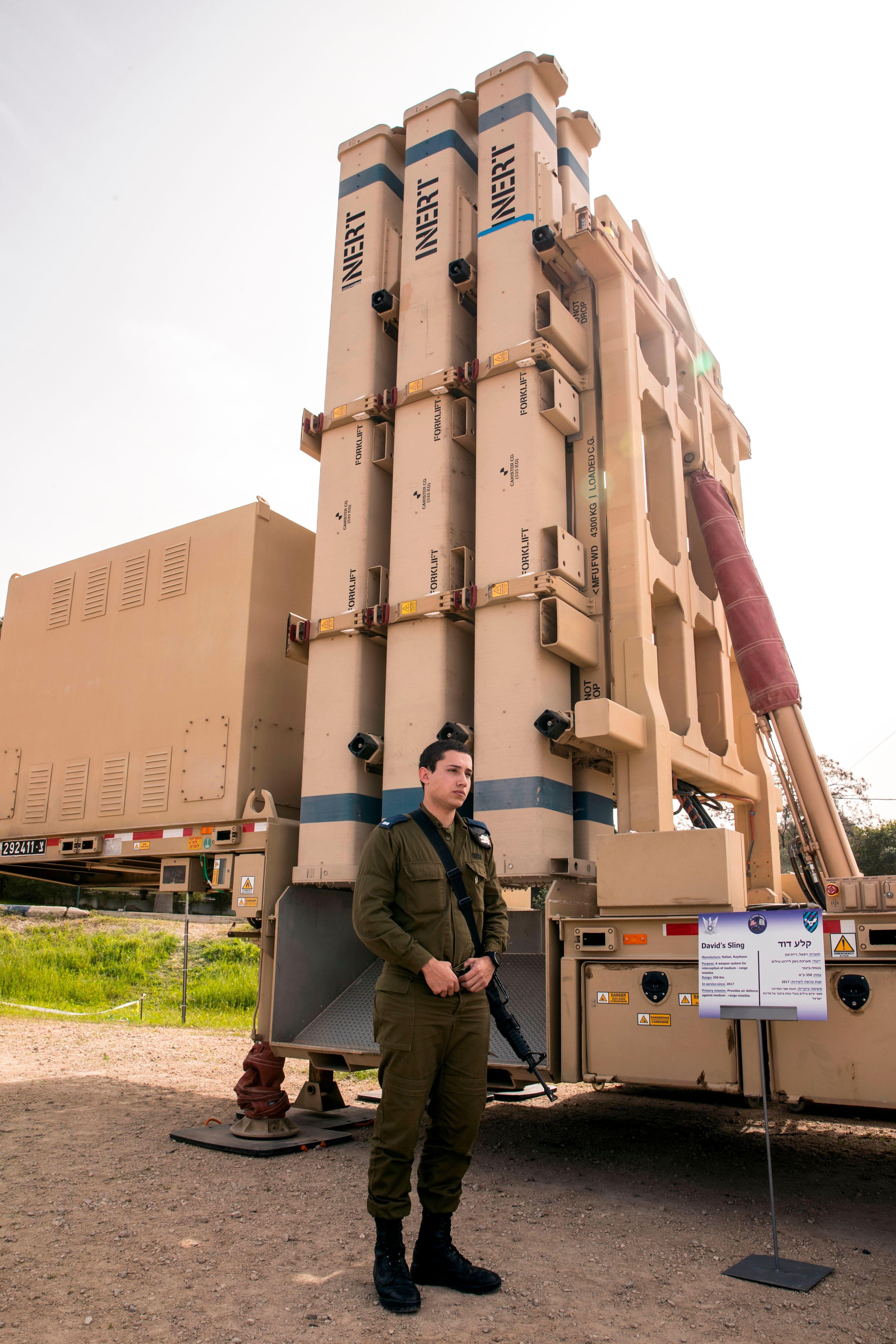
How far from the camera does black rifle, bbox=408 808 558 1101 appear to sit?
11.2 feet

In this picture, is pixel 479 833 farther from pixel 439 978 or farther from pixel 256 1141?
pixel 256 1141

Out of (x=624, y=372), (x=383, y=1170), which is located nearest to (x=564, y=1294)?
(x=383, y=1170)

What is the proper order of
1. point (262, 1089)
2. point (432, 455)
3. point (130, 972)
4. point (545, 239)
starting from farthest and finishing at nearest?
point (130, 972) → point (432, 455) → point (545, 239) → point (262, 1089)

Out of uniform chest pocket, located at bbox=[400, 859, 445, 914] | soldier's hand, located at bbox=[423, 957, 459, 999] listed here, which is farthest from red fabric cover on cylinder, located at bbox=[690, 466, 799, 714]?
soldier's hand, located at bbox=[423, 957, 459, 999]

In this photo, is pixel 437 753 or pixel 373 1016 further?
pixel 373 1016

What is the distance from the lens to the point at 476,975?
10.8ft

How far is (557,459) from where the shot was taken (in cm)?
597

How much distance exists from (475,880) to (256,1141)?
275cm

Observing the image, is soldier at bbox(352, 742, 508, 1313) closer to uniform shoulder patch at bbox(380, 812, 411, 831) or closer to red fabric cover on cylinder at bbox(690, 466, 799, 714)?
uniform shoulder patch at bbox(380, 812, 411, 831)

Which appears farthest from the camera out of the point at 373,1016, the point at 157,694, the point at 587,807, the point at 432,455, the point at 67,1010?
the point at 67,1010

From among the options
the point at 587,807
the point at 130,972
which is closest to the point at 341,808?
the point at 587,807

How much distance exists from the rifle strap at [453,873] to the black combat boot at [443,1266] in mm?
896

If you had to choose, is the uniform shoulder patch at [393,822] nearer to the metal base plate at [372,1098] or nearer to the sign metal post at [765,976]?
the sign metal post at [765,976]

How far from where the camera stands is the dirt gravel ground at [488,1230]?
9.43 ft
